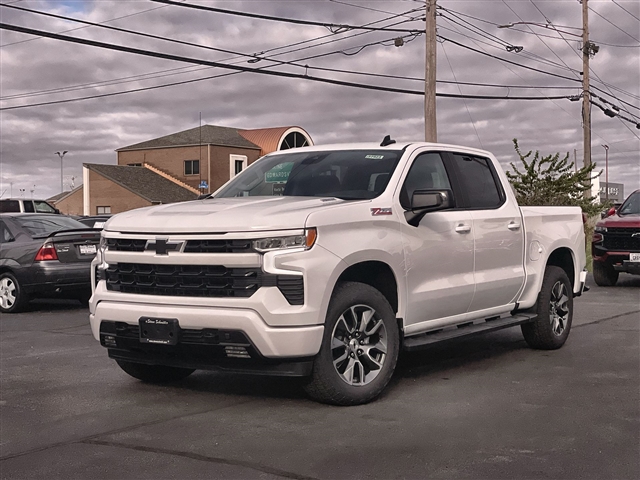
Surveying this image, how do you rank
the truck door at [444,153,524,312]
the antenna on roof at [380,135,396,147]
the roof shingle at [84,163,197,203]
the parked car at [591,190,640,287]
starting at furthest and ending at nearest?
the roof shingle at [84,163,197,203]
the parked car at [591,190,640,287]
the truck door at [444,153,524,312]
the antenna on roof at [380,135,396,147]

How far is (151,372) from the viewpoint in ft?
24.1

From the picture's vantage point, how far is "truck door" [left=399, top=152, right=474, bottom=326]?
7016mm

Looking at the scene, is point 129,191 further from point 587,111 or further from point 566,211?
point 566,211

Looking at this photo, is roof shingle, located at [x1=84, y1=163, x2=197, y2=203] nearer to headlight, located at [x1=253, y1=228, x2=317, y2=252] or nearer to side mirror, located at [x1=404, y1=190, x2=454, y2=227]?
side mirror, located at [x1=404, y1=190, x2=454, y2=227]

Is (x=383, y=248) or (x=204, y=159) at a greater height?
(x=204, y=159)

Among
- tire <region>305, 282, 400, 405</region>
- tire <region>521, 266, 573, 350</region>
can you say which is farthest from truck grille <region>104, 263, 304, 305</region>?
tire <region>521, 266, 573, 350</region>

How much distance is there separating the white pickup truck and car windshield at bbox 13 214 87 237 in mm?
6787

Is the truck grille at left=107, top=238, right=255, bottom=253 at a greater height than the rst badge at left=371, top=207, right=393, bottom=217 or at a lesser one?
lesser

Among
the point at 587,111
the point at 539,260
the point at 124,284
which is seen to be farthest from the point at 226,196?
the point at 587,111

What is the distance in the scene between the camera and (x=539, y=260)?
8828mm

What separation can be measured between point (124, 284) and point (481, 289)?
3122 millimetres

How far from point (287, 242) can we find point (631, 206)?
12.7 m

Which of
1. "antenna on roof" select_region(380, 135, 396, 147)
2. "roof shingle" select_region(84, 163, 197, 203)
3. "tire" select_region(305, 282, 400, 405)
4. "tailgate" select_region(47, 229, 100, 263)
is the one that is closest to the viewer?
"tire" select_region(305, 282, 400, 405)

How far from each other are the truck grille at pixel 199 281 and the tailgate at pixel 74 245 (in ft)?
23.3
